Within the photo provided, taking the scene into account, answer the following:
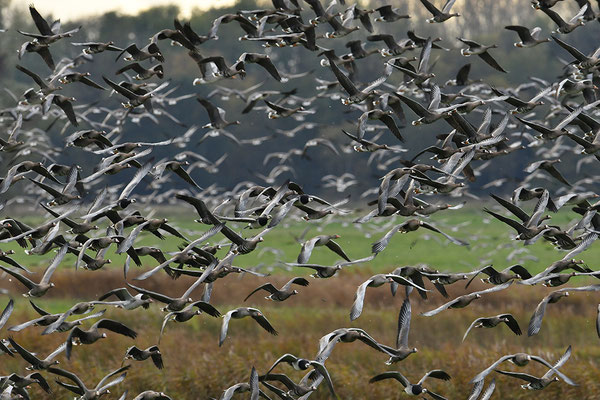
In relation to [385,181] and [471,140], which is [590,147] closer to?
[471,140]

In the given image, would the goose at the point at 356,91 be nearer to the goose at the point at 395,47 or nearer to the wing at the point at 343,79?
the wing at the point at 343,79

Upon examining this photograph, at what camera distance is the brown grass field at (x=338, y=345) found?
22.1m

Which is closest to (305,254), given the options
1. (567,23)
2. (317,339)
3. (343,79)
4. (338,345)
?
(343,79)

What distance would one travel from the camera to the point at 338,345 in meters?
24.6

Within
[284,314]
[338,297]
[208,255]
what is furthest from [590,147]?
[338,297]

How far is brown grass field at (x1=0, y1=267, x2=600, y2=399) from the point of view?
72.4 feet

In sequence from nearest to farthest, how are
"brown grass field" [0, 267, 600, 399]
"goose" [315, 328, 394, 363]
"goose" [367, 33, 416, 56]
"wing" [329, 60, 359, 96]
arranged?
1. "goose" [315, 328, 394, 363]
2. "wing" [329, 60, 359, 96]
3. "goose" [367, 33, 416, 56]
4. "brown grass field" [0, 267, 600, 399]

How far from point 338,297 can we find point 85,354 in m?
12.2

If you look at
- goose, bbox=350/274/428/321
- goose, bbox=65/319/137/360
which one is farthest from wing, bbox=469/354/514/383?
goose, bbox=65/319/137/360

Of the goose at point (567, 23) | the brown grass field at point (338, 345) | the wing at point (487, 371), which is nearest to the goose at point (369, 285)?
the wing at point (487, 371)

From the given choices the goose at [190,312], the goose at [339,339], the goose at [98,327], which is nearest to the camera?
the goose at [339,339]

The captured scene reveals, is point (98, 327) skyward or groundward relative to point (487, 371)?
skyward

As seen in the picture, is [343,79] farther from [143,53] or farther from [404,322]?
[404,322]

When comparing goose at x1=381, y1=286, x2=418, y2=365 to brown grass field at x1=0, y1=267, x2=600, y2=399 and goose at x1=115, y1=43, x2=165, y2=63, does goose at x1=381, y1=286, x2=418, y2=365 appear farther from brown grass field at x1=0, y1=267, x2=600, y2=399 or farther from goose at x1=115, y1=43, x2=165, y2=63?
brown grass field at x1=0, y1=267, x2=600, y2=399
